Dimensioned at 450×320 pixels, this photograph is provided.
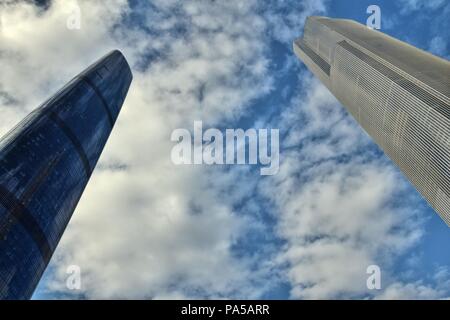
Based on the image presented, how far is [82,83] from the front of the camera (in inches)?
6501

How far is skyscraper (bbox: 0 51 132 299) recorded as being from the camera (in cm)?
11175

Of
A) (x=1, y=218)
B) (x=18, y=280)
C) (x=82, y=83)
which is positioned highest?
(x=82, y=83)

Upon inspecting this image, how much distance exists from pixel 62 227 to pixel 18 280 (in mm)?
29461

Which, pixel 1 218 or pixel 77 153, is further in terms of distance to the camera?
pixel 77 153

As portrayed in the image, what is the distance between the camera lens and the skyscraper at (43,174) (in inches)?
4400

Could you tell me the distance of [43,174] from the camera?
128000 mm
